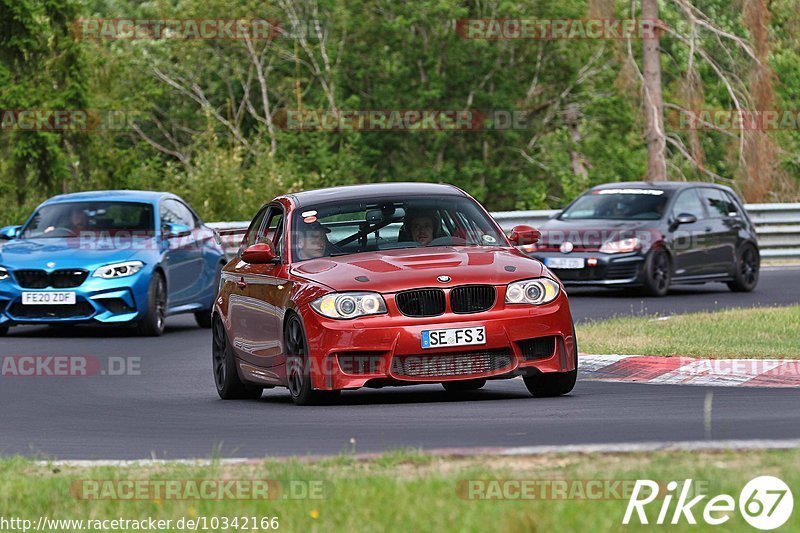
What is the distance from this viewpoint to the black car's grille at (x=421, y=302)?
11.4 meters

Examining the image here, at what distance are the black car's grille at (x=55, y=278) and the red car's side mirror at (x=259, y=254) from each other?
7070mm

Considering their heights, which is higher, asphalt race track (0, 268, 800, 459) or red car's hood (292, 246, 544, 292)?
red car's hood (292, 246, 544, 292)

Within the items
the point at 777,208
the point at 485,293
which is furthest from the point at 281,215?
the point at 777,208

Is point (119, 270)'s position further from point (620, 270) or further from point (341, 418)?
point (341, 418)

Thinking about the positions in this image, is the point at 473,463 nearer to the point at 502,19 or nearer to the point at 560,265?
the point at 560,265

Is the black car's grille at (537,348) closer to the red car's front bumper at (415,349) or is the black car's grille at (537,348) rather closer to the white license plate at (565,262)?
the red car's front bumper at (415,349)

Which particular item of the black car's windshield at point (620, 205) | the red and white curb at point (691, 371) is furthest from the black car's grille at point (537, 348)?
the black car's windshield at point (620, 205)

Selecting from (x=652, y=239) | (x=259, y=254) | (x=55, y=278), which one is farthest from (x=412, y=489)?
(x=652, y=239)

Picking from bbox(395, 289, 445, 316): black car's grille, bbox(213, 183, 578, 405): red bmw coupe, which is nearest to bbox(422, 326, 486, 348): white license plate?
bbox(213, 183, 578, 405): red bmw coupe

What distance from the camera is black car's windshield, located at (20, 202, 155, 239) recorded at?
66.6ft

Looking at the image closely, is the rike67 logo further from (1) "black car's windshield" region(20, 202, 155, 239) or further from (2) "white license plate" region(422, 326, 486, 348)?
(1) "black car's windshield" region(20, 202, 155, 239)

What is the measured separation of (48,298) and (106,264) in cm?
71

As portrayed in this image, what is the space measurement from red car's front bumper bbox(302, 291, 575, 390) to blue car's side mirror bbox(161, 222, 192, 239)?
9.03m

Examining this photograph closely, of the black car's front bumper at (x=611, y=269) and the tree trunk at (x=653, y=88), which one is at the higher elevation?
the black car's front bumper at (x=611, y=269)
